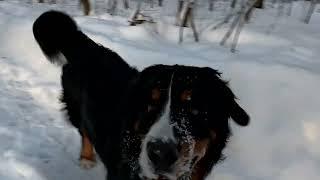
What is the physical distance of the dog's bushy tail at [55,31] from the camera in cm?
438

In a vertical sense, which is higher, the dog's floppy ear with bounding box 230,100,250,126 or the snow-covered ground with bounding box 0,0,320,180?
the dog's floppy ear with bounding box 230,100,250,126

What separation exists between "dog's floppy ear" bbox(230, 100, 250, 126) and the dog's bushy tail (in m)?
1.68

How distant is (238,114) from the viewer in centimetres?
327

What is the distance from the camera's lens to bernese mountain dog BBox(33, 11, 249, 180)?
2.71 meters

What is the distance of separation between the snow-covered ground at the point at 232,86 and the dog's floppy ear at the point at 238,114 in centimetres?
125

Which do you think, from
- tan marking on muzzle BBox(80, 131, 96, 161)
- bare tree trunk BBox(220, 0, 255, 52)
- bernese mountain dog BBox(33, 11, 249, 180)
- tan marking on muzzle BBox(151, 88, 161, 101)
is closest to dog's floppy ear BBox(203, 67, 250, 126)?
bernese mountain dog BBox(33, 11, 249, 180)

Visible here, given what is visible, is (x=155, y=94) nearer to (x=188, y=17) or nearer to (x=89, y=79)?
(x=89, y=79)

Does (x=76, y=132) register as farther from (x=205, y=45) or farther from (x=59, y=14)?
(x=205, y=45)

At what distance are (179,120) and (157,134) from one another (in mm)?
194

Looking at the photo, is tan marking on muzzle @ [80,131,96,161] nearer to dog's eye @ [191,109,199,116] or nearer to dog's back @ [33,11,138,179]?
dog's back @ [33,11,138,179]

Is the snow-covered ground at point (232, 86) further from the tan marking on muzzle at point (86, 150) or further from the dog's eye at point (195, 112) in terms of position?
the dog's eye at point (195, 112)

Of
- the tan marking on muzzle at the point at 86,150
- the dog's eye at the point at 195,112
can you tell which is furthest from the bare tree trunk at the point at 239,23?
the dog's eye at the point at 195,112

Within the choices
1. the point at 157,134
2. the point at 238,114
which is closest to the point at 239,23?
the point at 238,114

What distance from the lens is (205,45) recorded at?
683 cm
